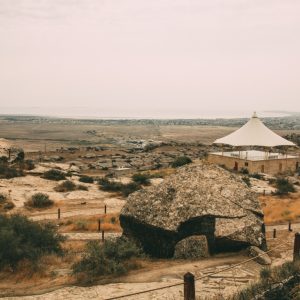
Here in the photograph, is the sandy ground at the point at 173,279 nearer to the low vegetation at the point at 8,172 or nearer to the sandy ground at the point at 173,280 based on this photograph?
the sandy ground at the point at 173,280

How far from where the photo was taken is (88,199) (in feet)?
84.1

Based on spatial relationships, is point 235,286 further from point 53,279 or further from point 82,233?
point 82,233

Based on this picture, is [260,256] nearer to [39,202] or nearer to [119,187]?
[39,202]

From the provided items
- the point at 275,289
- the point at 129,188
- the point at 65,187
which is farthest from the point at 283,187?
the point at 275,289

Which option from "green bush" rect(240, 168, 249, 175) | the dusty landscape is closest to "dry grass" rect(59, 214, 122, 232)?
the dusty landscape

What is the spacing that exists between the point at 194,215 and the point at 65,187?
687 inches

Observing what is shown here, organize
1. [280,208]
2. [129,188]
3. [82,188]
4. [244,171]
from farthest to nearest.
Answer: [244,171]
[82,188]
[129,188]
[280,208]

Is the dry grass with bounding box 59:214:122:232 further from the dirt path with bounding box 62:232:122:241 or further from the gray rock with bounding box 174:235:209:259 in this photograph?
the gray rock with bounding box 174:235:209:259

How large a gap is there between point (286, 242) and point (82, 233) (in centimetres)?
774

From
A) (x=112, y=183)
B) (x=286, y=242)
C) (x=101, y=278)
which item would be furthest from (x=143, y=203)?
(x=112, y=183)

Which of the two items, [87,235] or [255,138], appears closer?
[87,235]

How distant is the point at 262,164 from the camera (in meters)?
39.4

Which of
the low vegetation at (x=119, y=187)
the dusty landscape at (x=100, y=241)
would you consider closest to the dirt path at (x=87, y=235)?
the dusty landscape at (x=100, y=241)

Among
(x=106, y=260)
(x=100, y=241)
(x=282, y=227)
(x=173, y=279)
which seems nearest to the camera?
(x=173, y=279)
